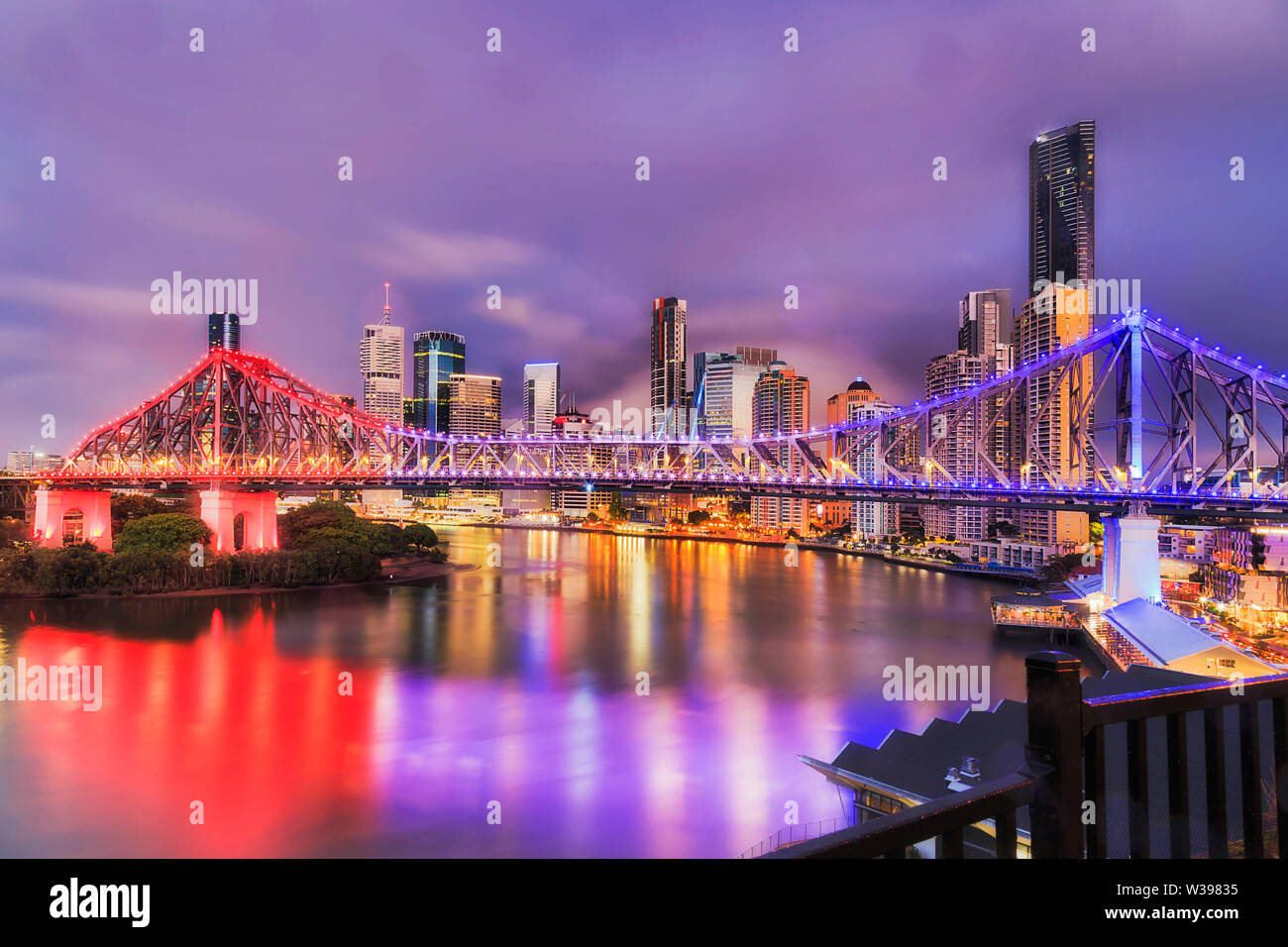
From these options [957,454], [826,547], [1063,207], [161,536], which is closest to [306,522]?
[161,536]

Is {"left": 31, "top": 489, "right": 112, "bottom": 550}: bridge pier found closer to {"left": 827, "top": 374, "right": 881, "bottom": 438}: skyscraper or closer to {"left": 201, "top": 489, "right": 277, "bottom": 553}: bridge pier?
{"left": 201, "top": 489, "right": 277, "bottom": 553}: bridge pier

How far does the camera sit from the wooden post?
129cm

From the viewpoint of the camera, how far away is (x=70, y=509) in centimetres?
2967

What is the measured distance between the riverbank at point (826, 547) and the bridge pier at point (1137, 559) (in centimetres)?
1390

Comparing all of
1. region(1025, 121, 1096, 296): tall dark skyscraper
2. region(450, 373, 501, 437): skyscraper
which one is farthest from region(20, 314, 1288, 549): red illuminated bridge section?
region(1025, 121, 1096, 296): tall dark skyscraper

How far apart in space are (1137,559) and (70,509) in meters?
36.8

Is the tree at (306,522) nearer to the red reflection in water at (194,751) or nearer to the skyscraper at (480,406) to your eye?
the red reflection in water at (194,751)

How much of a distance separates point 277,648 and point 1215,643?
18374mm

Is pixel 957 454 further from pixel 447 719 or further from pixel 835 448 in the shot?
pixel 447 719

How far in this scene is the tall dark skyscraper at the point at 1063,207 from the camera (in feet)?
290

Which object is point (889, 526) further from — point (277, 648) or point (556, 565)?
point (277, 648)

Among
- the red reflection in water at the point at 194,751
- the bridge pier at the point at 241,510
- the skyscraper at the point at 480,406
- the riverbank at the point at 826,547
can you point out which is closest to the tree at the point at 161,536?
the bridge pier at the point at 241,510

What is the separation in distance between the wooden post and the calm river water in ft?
23.6
